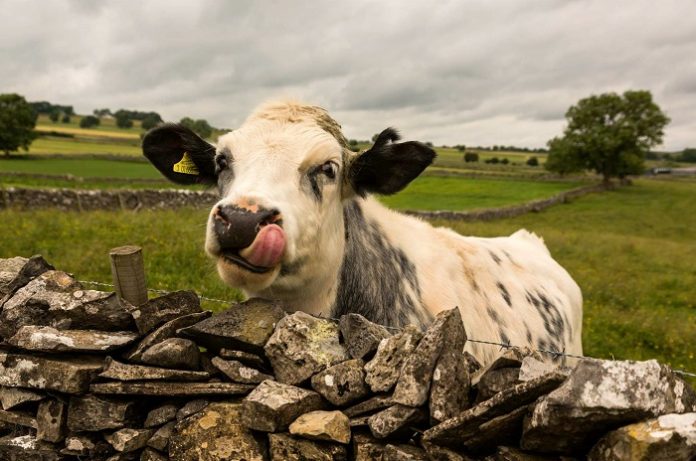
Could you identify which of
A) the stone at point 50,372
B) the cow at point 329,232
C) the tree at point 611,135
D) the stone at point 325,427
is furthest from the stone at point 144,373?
the tree at point 611,135

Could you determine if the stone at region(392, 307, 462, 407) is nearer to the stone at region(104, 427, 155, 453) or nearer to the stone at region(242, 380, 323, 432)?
the stone at region(242, 380, 323, 432)

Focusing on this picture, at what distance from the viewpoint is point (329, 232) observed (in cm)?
390

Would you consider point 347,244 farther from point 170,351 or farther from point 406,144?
point 170,351

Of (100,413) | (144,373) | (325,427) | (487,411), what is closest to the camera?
(487,411)

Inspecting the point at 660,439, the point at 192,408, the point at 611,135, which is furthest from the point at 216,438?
the point at 611,135

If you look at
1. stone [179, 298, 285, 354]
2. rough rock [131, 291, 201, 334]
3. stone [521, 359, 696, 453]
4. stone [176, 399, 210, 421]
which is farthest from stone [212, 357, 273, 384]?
stone [521, 359, 696, 453]

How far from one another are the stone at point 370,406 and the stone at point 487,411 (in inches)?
10.6

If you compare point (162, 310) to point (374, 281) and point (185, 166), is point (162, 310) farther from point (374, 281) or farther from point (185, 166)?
point (374, 281)

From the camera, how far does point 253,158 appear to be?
364cm

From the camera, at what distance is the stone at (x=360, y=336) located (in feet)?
9.68

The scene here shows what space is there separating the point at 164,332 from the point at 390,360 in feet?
5.11

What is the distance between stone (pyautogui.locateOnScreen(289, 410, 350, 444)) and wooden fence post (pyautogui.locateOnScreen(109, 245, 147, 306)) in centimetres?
191

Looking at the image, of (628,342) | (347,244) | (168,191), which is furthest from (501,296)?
(168,191)

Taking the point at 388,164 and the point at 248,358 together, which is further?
the point at 388,164
